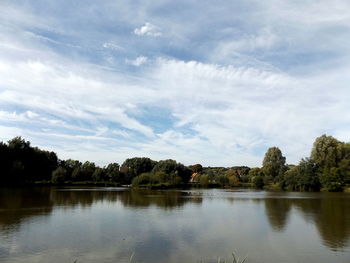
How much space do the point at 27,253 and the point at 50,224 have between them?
259 inches

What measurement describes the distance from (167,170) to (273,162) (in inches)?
1206

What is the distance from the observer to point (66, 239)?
14.4 meters

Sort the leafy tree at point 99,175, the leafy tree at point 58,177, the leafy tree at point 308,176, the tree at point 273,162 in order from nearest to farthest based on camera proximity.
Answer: the leafy tree at point 308,176 → the leafy tree at point 58,177 → the tree at point 273,162 → the leafy tree at point 99,175

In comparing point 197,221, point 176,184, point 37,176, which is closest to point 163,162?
point 176,184

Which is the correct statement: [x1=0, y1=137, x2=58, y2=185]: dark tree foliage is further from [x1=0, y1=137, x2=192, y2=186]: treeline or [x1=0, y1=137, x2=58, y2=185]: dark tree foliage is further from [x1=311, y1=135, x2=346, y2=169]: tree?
[x1=311, y1=135, x2=346, y2=169]: tree

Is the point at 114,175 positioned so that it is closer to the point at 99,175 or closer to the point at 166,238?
the point at 99,175

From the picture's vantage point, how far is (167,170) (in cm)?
9506

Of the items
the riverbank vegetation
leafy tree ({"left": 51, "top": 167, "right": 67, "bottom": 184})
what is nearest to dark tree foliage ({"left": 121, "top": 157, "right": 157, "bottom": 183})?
the riverbank vegetation

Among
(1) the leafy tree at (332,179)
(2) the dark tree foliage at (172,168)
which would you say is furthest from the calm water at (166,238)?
(2) the dark tree foliage at (172,168)

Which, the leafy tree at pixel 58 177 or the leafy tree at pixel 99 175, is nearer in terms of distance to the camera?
the leafy tree at pixel 58 177

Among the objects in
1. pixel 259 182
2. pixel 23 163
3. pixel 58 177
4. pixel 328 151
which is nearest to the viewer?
pixel 328 151

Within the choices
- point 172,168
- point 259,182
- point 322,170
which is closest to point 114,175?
point 172,168

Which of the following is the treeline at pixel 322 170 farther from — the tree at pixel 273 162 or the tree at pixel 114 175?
the tree at pixel 114 175

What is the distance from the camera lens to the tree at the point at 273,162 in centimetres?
9131
